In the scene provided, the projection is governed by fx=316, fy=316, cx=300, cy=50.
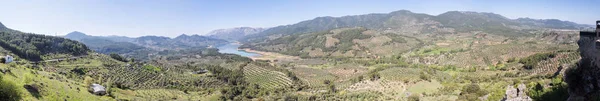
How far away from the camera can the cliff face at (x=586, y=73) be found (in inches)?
863

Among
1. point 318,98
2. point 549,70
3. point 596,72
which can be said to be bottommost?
point 318,98

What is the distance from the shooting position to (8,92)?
28828mm

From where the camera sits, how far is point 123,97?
53.7 metres

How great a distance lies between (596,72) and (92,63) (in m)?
97.7

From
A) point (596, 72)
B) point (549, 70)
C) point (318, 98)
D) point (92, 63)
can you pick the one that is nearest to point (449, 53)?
point (549, 70)

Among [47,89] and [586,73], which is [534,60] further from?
[47,89]

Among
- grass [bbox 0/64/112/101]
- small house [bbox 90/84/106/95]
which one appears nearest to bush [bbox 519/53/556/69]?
grass [bbox 0/64/112/101]

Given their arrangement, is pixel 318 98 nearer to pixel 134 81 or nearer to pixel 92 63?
pixel 134 81

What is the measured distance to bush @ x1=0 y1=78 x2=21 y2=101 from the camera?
28.3 metres

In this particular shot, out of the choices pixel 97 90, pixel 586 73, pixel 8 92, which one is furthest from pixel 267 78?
pixel 586 73

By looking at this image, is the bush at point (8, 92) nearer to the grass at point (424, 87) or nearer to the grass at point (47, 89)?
the grass at point (47, 89)


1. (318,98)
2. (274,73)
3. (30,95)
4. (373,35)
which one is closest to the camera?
(30,95)

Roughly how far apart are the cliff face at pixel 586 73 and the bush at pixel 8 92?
155 feet

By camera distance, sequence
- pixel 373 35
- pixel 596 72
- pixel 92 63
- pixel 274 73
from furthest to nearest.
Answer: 1. pixel 373 35
2. pixel 274 73
3. pixel 92 63
4. pixel 596 72
